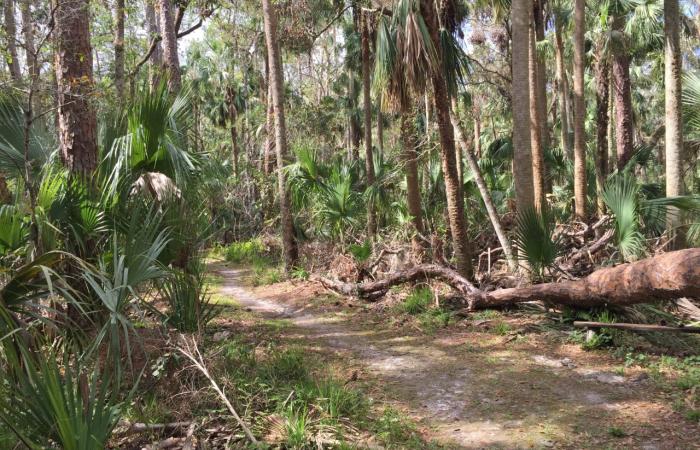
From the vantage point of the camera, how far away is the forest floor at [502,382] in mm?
4258

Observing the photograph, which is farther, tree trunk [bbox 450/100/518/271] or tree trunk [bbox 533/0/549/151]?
tree trunk [bbox 533/0/549/151]

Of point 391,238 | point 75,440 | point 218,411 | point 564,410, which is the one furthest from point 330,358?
point 391,238

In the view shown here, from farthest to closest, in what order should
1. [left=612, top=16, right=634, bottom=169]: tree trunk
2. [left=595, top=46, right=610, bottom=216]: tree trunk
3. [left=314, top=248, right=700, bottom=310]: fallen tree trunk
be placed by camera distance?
[left=595, top=46, right=610, bottom=216]: tree trunk → [left=612, top=16, right=634, bottom=169]: tree trunk → [left=314, top=248, right=700, bottom=310]: fallen tree trunk

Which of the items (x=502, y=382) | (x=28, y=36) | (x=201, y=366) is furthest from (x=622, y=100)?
(x=201, y=366)

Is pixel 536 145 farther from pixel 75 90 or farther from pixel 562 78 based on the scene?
pixel 75 90

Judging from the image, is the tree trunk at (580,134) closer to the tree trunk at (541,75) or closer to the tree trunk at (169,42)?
the tree trunk at (541,75)

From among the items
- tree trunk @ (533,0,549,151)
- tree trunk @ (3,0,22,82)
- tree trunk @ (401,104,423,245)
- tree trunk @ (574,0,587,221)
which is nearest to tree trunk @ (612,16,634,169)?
tree trunk @ (533,0,549,151)

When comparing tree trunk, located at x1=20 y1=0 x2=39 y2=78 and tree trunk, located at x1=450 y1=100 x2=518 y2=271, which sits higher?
tree trunk, located at x1=20 y1=0 x2=39 y2=78

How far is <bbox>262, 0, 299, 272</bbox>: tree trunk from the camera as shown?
1212 cm

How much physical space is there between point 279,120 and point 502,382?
875 centimetres

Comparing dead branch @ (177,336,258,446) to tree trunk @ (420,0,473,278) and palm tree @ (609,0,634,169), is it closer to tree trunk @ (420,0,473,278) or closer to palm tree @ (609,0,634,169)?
tree trunk @ (420,0,473,278)

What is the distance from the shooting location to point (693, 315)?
19.2 ft

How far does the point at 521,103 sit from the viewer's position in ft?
27.1

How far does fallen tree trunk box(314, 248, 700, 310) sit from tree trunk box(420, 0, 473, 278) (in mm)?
485
